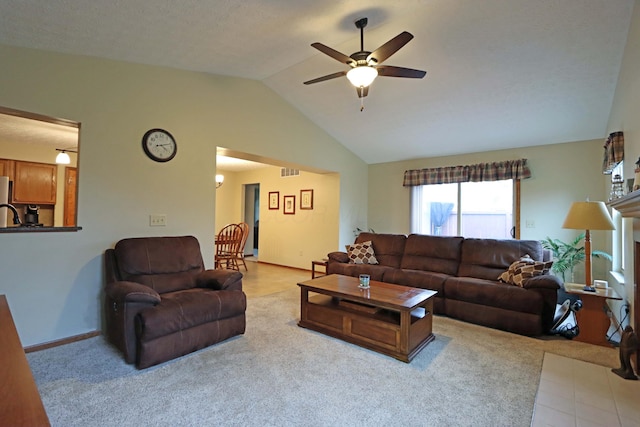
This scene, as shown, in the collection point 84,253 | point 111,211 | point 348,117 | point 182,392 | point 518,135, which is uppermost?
point 348,117

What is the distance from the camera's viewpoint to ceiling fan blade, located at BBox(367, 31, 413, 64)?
89.0 inches

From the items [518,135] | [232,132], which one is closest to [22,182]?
[232,132]

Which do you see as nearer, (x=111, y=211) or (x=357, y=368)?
(x=357, y=368)

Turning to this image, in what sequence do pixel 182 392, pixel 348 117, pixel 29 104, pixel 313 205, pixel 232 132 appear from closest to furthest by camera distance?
pixel 182 392 → pixel 29 104 → pixel 232 132 → pixel 348 117 → pixel 313 205

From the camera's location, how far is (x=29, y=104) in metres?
2.64

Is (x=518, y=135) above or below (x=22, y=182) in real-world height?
above

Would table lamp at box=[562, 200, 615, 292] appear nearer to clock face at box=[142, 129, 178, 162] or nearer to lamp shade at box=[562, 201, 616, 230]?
lamp shade at box=[562, 201, 616, 230]

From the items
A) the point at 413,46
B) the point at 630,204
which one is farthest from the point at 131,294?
the point at 413,46

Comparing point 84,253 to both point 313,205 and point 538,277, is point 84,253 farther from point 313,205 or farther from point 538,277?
point 538,277

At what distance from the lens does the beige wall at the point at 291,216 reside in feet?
20.0

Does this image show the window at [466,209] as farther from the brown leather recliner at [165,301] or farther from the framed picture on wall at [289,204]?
the brown leather recliner at [165,301]

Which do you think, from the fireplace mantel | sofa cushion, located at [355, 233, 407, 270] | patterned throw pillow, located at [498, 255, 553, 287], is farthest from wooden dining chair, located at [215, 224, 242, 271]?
the fireplace mantel

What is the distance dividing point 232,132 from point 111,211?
1685 millimetres

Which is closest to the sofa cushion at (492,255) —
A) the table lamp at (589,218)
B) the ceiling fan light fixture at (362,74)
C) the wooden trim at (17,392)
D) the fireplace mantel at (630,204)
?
the table lamp at (589,218)
